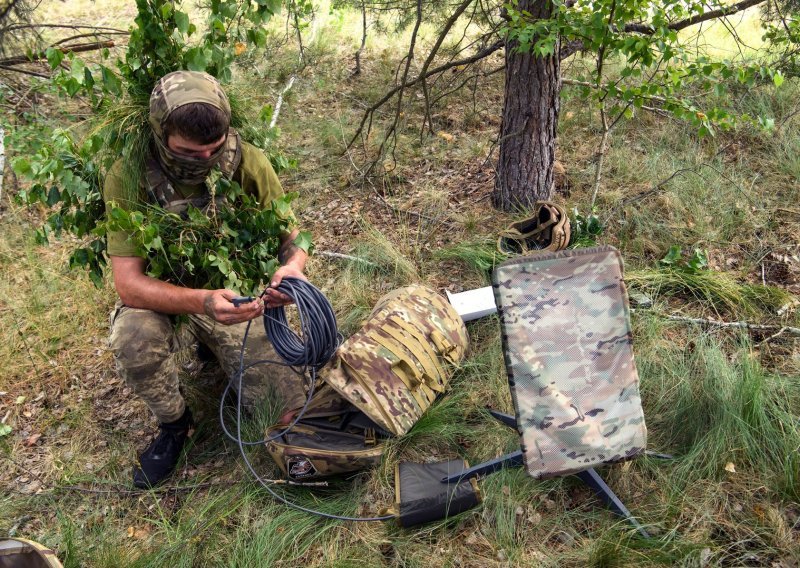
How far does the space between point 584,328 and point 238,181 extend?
1671mm

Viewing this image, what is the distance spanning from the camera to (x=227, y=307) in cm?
252

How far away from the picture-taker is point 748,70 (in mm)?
3037

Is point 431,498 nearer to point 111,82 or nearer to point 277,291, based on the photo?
point 277,291

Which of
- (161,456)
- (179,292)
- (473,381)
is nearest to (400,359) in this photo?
(473,381)

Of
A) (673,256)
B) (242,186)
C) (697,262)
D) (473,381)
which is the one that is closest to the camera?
(242,186)

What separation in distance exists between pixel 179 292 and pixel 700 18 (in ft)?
10.9

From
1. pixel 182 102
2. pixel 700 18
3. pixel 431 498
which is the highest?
pixel 700 18

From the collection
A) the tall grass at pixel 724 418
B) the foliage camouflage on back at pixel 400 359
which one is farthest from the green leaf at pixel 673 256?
the foliage camouflage on back at pixel 400 359

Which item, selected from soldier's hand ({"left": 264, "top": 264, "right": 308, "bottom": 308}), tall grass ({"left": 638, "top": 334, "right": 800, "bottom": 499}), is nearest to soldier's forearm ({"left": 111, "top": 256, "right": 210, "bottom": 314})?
soldier's hand ({"left": 264, "top": 264, "right": 308, "bottom": 308})

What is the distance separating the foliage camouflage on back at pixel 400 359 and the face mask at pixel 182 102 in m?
0.98

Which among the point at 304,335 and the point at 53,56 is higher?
the point at 53,56

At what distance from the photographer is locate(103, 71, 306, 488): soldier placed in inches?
95.1

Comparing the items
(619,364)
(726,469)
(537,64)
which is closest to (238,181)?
(619,364)

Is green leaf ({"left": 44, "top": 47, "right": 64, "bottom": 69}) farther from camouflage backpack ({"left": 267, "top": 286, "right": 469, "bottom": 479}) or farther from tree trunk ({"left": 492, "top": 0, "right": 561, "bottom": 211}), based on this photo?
tree trunk ({"left": 492, "top": 0, "right": 561, "bottom": 211})
